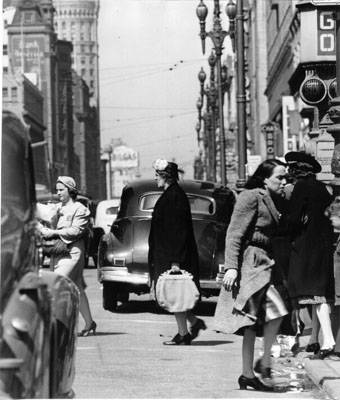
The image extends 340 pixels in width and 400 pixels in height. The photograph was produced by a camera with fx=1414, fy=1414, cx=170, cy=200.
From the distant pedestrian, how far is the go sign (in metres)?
13.7

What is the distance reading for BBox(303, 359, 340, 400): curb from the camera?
31.5 ft

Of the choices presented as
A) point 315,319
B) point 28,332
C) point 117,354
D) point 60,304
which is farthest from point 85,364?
point 28,332

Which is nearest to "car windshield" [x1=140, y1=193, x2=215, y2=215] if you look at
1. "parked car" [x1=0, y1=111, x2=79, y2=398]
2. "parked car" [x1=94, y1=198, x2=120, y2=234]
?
"parked car" [x1=0, y1=111, x2=79, y2=398]

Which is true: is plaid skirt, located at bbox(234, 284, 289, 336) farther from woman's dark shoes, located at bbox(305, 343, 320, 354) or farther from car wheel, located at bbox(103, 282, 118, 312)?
car wheel, located at bbox(103, 282, 118, 312)

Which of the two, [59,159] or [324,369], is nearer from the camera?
[324,369]

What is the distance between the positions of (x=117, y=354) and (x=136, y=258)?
17.9 feet

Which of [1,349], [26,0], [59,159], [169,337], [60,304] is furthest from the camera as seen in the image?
[59,159]

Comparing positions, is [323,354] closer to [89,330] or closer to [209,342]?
[209,342]

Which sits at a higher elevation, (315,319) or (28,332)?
(28,332)

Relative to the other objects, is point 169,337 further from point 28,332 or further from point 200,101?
point 200,101

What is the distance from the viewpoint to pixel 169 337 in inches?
575

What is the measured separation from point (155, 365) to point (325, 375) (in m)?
1.90

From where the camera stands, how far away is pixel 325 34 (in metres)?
24.0

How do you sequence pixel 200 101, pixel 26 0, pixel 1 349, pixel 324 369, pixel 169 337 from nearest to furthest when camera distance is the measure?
pixel 1 349, pixel 324 369, pixel 169 337, pixel 200 101, pixel 26 0
